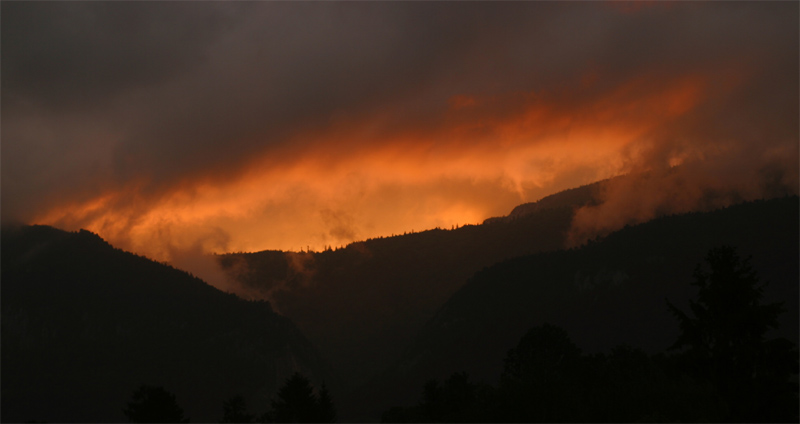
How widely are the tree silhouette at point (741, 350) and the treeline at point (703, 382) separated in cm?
5

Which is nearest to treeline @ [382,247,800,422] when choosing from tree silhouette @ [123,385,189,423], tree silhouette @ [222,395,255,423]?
tree silhouette @ [222,395,255,423]

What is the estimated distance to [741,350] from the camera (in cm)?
4009

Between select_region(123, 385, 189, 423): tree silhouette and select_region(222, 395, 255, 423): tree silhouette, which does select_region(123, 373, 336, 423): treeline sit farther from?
select_region(222, 395, 255, 423): tree silhouette

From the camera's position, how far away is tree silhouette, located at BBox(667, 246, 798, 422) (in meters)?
39.9

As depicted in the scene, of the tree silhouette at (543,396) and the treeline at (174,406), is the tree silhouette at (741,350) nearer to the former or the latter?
the tree silhouette at (543,396)

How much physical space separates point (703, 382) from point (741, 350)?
3.49 meters

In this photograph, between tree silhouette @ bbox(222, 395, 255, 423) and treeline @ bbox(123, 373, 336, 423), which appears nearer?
treeline @ bbox(123, 373, 336, 423)

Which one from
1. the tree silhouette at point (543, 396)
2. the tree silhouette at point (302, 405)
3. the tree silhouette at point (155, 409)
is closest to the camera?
the tree silhouette at point (543, 396)

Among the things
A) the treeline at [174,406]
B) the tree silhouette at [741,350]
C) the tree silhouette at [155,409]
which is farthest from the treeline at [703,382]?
the tree silhouette at [155,409]

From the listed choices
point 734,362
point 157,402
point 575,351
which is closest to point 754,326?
point 734,362

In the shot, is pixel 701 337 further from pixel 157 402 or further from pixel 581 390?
pixel 157 402

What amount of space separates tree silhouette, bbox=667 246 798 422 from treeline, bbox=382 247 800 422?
51 millimetres

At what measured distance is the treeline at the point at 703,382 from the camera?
131 feet

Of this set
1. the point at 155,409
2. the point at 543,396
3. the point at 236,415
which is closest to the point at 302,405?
the point at 155,409
